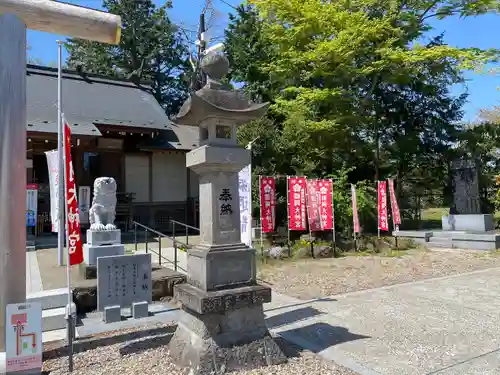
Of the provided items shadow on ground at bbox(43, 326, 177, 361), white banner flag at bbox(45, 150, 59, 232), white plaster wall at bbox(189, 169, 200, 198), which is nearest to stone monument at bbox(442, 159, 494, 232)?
white plaster wall at bbox(189, 169, 200, 198)

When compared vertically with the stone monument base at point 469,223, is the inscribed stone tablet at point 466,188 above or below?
above

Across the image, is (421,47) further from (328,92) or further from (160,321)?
(160,321)

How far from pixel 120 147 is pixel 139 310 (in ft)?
41.5

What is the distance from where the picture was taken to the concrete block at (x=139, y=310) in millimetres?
6289

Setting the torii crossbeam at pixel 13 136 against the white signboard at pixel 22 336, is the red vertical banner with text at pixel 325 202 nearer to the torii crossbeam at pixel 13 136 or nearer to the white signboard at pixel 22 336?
the torii crossbeam at pixel 13 136

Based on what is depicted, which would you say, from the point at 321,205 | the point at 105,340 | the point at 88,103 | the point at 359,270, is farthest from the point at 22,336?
the point at 88,103

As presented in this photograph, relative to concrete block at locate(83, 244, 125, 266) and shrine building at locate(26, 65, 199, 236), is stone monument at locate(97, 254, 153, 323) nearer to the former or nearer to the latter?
concrete block at locate(83, 244, 125, 266)

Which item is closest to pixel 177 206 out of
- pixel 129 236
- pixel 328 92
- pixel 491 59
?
pixel 129 236

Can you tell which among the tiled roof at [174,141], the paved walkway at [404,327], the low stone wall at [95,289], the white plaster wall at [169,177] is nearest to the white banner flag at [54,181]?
the low stone wall at [95,289]

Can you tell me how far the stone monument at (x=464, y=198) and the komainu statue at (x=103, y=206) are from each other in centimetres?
1387

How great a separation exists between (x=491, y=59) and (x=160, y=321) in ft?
58.8

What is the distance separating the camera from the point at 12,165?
14.4 ft

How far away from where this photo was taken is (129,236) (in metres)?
15.9

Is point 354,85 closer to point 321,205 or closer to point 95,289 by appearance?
point 321,205
